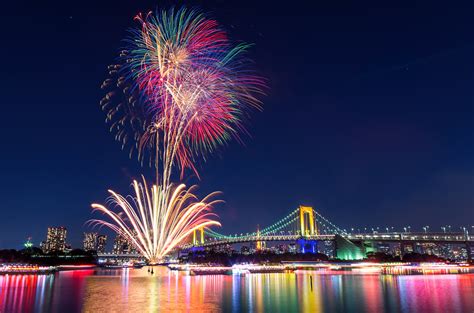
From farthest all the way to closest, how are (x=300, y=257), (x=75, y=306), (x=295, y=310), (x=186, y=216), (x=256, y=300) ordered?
(x=300, y=257) < (x=186, y=216) < (x=256, y=300) < (x=75, y=306) < (x=295, y=310)

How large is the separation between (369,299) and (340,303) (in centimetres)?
320

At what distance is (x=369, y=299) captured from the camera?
2514 centimetres

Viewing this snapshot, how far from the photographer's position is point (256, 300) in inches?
961

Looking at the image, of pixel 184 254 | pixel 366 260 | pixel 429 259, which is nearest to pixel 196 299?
pixel 366 260

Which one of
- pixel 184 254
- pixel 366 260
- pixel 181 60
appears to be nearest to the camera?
pixel 181 60

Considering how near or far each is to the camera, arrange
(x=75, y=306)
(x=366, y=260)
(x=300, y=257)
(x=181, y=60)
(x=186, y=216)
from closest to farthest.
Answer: (x=75, y=306), (x=181, y=60), (x=186, y=216), (x=366, y=260), (x=300, y=257)

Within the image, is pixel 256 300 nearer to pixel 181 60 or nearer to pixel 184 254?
pixel 181 60

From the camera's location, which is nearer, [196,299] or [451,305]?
[451,305]

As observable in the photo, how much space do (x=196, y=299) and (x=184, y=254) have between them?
123 m

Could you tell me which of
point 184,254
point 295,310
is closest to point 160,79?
point 295,310

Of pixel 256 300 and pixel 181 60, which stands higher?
pixel 181 60

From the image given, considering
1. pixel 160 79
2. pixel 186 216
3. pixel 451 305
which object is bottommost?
pixel 451 305

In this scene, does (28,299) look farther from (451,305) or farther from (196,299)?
(451,305)

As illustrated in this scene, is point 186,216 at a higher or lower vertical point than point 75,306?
higher
